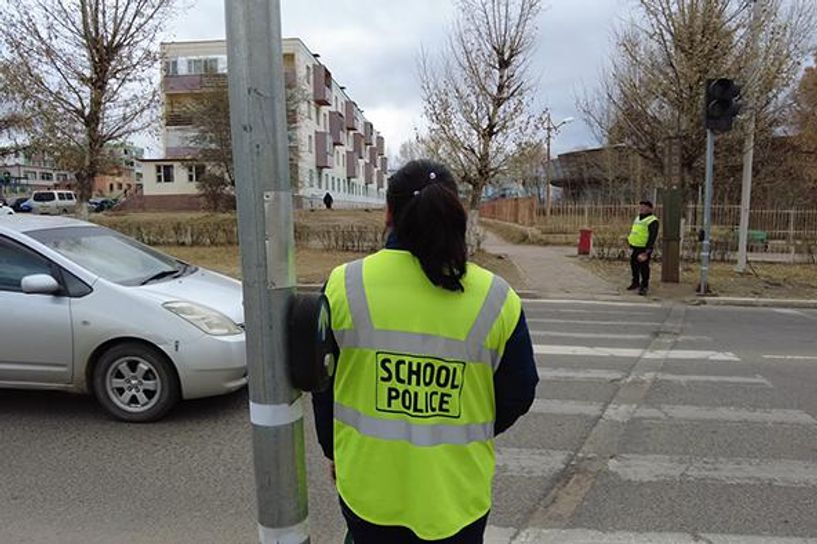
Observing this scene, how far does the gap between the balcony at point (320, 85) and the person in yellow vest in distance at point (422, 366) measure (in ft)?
180

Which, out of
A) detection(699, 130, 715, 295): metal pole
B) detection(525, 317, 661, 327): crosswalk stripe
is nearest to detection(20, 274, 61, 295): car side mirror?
detection(525, 317, 661, 327): crosswalk stripe

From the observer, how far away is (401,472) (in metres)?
1.82

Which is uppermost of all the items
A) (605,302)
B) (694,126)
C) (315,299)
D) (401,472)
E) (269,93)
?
(694,126)

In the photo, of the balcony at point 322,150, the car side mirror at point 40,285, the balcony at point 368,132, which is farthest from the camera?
the balcony at point 368,132

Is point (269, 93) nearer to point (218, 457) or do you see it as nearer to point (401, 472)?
point (401, 472)

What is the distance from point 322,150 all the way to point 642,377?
51405 millimetres

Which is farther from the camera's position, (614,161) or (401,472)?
(614,161)

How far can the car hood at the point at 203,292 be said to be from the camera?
518cm

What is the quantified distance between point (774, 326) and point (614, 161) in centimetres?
2775

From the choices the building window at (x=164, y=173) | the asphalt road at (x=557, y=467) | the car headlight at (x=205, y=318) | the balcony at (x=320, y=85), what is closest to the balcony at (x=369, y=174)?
the balcony at (x=320, y=85)

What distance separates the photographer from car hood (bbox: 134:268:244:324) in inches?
204

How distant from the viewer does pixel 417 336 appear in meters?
1.77

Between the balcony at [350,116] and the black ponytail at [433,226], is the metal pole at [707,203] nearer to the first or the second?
the black ponytail at [433,226]

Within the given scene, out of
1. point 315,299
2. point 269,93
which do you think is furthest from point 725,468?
point 269,93
